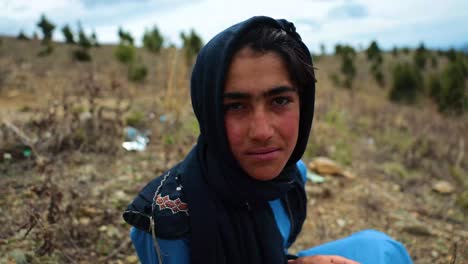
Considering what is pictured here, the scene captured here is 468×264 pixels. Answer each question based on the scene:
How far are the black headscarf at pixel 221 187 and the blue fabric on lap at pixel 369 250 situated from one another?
1.31 feet

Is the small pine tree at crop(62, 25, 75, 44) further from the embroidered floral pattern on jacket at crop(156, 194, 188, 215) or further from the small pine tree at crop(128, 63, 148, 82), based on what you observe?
the embroidered floral pattern on jacket at crop(156, 194, 188, 215)

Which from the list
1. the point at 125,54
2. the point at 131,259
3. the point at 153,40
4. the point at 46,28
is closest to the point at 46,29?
the point at 46,28

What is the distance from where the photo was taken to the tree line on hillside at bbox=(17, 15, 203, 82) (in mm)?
11070

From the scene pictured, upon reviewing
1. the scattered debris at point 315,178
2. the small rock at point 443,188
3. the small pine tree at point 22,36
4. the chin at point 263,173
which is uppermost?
the small pine tree at point 22,36

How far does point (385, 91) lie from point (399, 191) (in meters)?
17.6

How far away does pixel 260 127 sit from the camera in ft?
3.39

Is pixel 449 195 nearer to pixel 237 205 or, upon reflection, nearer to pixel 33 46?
pixel 237 205

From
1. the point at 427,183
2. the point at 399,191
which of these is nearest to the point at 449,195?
the point at 427,183

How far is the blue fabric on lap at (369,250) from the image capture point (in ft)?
4.60

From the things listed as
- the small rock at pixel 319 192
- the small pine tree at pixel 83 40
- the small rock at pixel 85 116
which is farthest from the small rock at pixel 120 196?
the small pine tree at pixel 83 40

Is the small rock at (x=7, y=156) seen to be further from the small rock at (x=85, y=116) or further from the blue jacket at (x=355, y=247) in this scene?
the blue jacket at (x=355, y=247)

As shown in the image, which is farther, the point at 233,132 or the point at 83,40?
the point at 83,40

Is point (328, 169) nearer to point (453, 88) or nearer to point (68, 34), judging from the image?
point (453, 88)

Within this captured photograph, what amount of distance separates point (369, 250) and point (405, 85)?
17.6 metres
